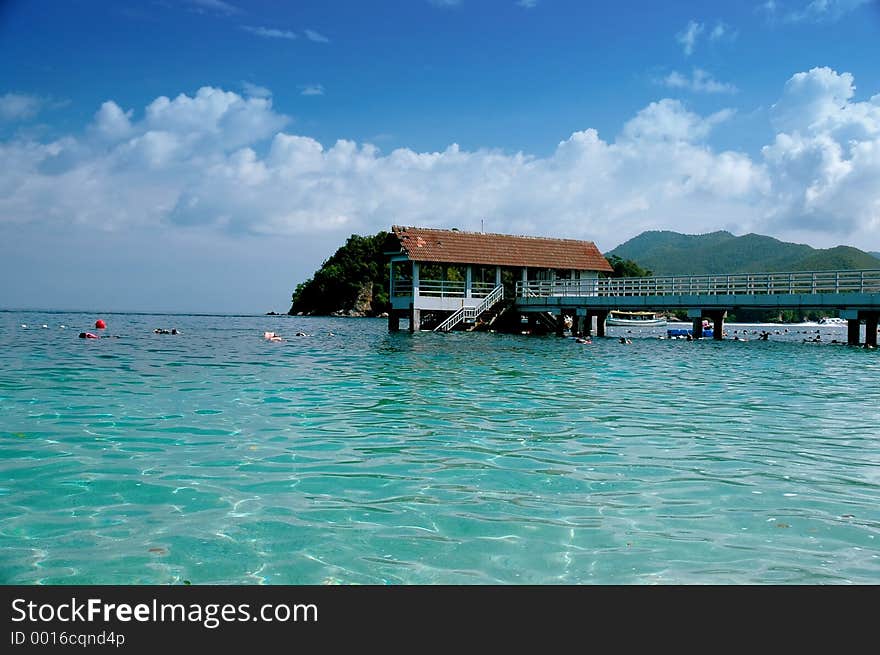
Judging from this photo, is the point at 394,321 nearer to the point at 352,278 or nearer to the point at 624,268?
the point at 352,278

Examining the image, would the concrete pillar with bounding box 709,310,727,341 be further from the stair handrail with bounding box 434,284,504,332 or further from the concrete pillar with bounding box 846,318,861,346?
the stair handrail with bounding box 434,284,504,332

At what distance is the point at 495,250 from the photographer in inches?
1620

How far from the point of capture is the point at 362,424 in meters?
10.5

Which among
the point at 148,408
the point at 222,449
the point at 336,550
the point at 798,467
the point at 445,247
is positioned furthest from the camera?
the point at 445,247

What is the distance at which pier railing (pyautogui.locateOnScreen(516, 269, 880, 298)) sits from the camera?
3225 cm

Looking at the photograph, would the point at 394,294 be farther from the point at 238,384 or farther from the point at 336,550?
the point at 336,550

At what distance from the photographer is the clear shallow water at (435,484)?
511 cm

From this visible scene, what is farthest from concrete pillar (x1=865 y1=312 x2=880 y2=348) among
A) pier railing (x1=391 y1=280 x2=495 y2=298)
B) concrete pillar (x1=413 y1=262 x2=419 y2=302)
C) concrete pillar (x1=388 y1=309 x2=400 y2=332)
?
concrete pillar (x1=388 y1=309 x2=400 y2=332)

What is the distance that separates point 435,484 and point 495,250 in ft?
113

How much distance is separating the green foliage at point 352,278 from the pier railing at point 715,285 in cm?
7781

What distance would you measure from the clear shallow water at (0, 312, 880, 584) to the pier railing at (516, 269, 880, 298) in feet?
62.4

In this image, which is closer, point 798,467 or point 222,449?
point 798,467
